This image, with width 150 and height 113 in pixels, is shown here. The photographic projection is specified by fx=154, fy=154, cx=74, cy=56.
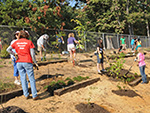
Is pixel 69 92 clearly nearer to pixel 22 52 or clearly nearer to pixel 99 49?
pixel 22 52

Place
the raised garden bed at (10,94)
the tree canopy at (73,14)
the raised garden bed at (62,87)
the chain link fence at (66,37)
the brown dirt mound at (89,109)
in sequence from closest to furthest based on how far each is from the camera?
the brown dirt mound at (89,109)
the raised garden bed at (10,94)
the raised garden bed at (62,87)
the chain link fence at (66,37)
the tree canopy at (73,14)

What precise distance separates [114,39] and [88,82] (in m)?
15.7

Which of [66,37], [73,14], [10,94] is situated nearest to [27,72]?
[10,94]

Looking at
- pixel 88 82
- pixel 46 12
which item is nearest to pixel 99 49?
pixel 88 82

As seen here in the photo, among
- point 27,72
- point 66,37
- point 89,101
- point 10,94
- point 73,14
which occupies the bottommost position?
point 89,101

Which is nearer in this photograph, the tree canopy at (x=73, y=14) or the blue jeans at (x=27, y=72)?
the blue jeans at (x=27, y=72)

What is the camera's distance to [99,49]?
24.3 ft

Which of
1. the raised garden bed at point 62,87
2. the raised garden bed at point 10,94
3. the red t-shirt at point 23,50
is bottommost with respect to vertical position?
the raised garden bed at point 62,87

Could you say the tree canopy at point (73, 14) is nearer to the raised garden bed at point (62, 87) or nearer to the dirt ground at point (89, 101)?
the raised garden bed at point (62, 87)

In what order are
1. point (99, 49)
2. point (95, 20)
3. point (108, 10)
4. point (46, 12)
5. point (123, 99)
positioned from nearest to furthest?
point (123, 99) → point (99, 49) → point (46, 12) → point (108, 10) → point (95, 20)

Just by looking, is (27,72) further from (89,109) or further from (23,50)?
(89,109)

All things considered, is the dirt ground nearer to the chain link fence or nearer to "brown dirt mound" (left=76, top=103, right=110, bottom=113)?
"brown dirt mound" (left=76, top=103, right=110, bottom=113)

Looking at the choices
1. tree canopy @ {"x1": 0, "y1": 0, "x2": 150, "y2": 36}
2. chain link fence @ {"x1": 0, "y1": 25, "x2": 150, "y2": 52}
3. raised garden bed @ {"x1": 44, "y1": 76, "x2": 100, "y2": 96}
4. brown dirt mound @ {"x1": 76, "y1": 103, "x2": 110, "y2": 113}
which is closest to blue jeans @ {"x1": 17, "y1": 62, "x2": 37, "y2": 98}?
raised garden bed @ {"x1": 44, "y1": 76, "x2": 100, "y2": 96}

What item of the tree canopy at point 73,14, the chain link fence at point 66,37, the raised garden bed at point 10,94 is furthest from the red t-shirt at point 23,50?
the tree canopy at point 73,14
